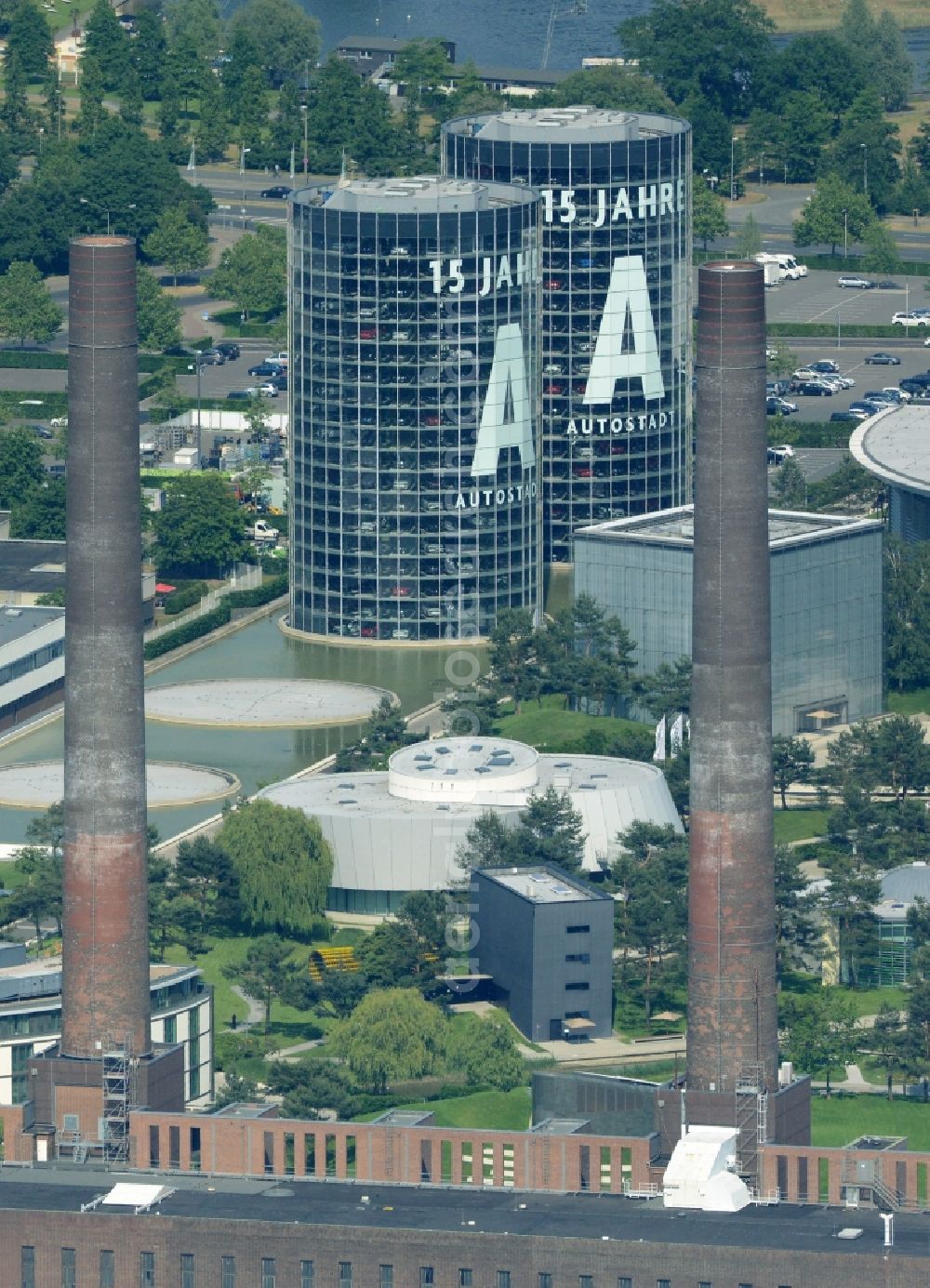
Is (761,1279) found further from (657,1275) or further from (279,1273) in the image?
(279,1273)

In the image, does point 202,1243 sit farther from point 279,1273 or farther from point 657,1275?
point 657,1275

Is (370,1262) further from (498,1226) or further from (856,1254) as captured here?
(856,1254)

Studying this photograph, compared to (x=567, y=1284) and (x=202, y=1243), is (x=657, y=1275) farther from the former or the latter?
(x=202, y=1243)

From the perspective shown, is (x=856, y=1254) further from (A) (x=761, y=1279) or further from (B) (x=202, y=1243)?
(B) (x=202, y=1243)

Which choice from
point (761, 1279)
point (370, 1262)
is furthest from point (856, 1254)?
point (370, 1262)

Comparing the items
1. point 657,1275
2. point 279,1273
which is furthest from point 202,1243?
point 657,1275

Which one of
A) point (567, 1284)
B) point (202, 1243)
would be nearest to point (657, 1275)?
point (567, 1284)
